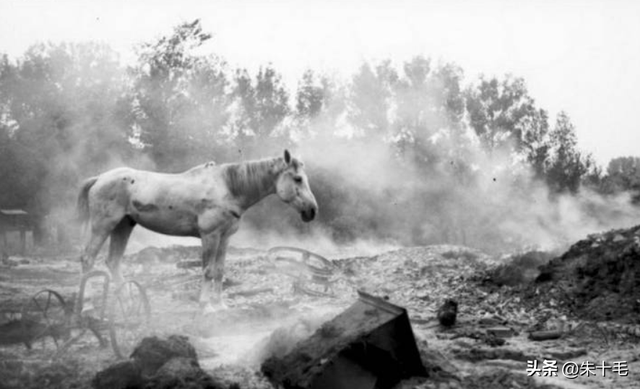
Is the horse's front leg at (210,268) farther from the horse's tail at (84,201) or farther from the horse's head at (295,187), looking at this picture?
the horse's tail at (84,201)

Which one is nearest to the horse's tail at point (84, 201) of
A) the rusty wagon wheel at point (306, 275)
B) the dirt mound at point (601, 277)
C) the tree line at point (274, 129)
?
the rusty wagon wheel at point (306, 275)

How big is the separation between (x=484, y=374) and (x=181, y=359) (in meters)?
2.79

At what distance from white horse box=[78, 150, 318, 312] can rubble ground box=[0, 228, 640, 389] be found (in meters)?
1.04

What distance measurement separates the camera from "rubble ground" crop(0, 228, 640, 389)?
19.8 feet

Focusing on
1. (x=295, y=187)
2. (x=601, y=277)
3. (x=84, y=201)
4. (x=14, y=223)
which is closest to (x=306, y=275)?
(x=295, y=187)

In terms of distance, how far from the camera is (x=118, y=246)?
32.4 feet

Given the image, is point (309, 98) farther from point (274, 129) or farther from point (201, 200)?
point (201, 200)

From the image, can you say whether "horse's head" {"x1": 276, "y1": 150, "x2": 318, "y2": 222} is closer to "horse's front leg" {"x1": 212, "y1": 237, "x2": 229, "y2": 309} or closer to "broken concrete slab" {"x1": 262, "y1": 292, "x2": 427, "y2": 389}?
"horse's front leg" {"x1": 212, "y1": 237, "x2": 229, "y2": 309}

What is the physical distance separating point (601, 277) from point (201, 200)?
248 inches

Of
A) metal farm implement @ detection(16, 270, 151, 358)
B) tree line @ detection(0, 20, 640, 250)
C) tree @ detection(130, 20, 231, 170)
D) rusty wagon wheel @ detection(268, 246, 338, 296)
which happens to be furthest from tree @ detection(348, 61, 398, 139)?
metal farm implement @ detection(16, 270, 151, 358)

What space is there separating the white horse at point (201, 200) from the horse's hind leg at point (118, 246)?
0.6 inches

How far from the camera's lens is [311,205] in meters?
9.66

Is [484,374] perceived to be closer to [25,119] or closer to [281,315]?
[281,315]

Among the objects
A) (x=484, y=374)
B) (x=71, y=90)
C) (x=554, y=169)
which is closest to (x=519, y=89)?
(x=554, y=169)
